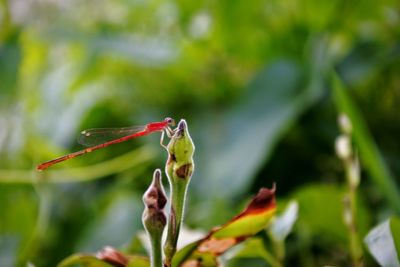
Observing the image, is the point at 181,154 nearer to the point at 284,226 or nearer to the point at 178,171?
the point at 178,171

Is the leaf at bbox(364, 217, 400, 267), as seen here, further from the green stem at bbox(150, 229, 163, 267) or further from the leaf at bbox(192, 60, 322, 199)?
the leaf at bbox(192, 60, 322, 199)

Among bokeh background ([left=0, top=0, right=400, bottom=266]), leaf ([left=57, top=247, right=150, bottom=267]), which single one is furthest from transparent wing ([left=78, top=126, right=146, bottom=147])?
bokeh background ([left=0, top=0, right=400, bottom=266])

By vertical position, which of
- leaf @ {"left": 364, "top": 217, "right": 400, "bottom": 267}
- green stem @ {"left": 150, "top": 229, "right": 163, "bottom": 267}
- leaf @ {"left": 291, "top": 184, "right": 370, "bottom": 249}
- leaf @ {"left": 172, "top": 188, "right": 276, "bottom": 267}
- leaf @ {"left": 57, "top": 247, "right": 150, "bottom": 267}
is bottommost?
leaf @ {"left": 364, "top": 217, "right": 400, "bottom": 267}

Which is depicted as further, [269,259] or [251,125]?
[251,125]

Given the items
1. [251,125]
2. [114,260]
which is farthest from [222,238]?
[251,125]

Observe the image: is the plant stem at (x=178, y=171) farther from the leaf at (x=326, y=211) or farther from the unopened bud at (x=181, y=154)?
the leaf at (x=326, y=211)
